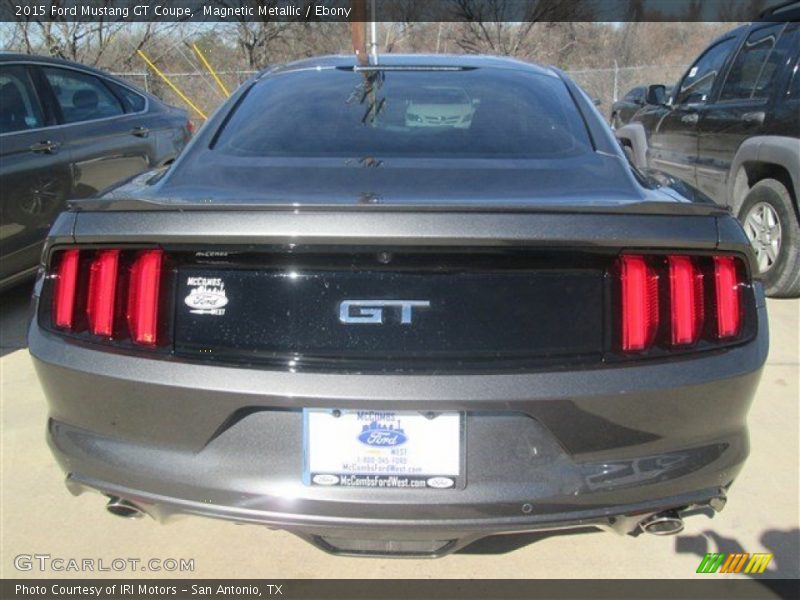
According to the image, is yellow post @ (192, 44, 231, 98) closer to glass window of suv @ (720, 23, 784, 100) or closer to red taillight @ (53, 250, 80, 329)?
glass window of suv @ (720, 23, 784, 100)

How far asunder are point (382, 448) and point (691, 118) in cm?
516

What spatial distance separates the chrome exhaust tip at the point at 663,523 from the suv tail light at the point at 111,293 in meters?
1.42

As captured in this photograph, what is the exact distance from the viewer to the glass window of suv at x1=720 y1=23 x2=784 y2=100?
490 centimetres

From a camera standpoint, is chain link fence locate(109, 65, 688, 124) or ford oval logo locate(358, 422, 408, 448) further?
chain link fence locate(109, 65, 688, 124)

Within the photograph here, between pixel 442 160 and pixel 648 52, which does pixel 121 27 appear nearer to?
pixel 442 160

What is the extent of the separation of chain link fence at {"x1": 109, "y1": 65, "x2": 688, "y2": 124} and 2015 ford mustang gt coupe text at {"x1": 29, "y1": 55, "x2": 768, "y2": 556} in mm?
16686

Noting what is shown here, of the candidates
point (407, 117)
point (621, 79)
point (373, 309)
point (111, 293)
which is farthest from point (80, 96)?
point (621, 79)

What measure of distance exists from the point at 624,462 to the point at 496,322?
1.63 feet

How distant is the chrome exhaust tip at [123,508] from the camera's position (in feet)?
6.55

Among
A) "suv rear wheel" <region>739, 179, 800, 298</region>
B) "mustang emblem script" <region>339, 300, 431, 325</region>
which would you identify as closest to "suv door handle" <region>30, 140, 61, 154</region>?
"mustang emblem script" <region>339, 300, 431, 325</region>

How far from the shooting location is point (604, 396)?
175 centimetres

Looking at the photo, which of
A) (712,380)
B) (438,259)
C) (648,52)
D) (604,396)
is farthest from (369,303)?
(648,52)

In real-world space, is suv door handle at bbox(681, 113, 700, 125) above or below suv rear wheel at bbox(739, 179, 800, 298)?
above

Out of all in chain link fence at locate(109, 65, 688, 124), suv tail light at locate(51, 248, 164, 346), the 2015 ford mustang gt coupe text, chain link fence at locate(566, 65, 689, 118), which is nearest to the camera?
the 2015 ford mustang gt coupe text
